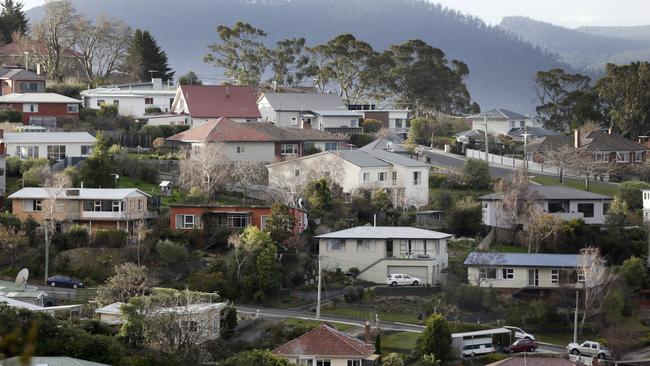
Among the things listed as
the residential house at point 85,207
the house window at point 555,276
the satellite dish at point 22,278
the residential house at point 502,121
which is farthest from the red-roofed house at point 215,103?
the satellite dish at point 22,278

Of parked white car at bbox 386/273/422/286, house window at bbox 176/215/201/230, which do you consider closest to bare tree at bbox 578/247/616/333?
parked white car at bbox 386/273/422/286

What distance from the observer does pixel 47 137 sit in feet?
186

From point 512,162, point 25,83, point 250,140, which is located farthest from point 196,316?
point 512,162

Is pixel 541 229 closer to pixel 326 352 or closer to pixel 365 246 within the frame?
pixel 365 246

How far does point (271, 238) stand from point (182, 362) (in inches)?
429

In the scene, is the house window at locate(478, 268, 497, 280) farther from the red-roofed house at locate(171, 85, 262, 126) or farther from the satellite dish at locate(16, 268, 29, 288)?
the red-roofed house at locate(171, 85, 262, 126)

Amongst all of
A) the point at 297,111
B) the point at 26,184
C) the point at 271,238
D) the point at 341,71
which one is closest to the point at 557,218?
the point at 271,238

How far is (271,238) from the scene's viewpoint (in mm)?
46656

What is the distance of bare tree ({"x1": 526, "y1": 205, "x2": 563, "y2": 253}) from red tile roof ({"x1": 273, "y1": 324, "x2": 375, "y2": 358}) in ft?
44.8

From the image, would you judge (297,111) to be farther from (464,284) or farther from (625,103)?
(464,284)

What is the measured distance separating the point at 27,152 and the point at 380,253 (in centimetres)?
1587

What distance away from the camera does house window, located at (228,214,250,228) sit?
49594mm

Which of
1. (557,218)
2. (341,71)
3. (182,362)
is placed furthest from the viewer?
(341,71)

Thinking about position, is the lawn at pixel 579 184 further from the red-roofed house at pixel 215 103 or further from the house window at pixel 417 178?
the red-roofed house at pixel 215 103
